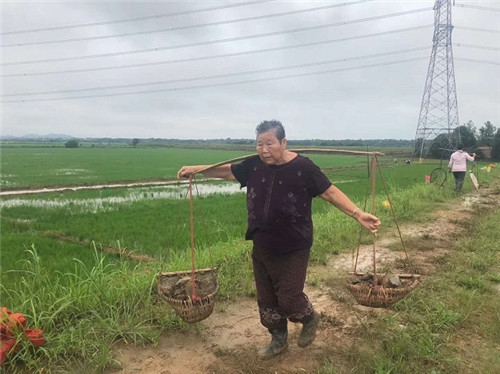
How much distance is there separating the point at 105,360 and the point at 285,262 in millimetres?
1332

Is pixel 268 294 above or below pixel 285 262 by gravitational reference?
below

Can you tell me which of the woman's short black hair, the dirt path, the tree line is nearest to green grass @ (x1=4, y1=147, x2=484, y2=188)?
the tree line

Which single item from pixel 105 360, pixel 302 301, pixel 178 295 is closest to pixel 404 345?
pixel 302 301

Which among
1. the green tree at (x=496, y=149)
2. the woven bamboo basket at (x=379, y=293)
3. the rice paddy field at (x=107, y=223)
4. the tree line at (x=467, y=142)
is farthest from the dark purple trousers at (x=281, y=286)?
the green tree at (x=496, y=149)

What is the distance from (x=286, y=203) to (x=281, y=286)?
555 mm

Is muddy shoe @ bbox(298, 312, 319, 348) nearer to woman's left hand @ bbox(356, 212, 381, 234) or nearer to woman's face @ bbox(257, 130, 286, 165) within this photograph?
woman's left hand @ bbox(356, 212, 381, 234)

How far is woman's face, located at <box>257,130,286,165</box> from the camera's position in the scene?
231 centimetres

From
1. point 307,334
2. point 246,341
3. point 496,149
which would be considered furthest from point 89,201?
point 496,149

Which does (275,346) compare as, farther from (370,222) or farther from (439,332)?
(439,332)

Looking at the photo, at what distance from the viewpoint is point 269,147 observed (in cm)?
231

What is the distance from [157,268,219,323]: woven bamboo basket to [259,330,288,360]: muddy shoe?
46 centimetres

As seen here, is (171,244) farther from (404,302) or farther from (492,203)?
(492,203)

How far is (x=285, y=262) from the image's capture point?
7.84 feet

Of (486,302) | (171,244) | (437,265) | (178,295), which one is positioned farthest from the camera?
(171,244)
